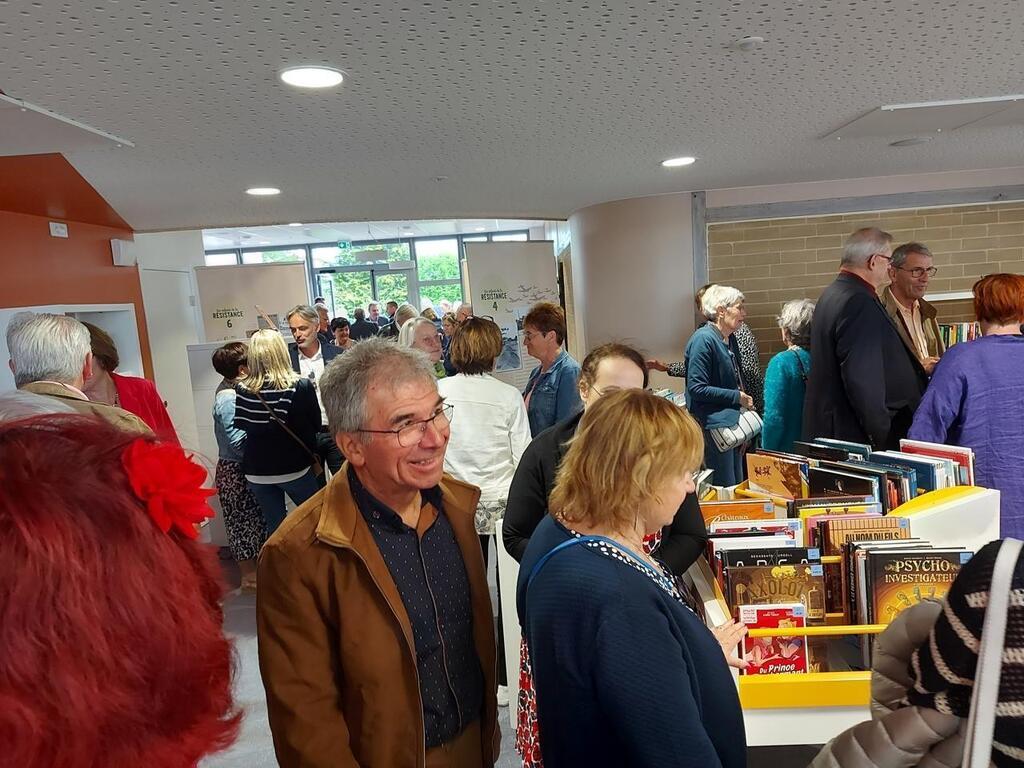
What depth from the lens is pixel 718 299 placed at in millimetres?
3908

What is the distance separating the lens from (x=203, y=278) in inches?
206

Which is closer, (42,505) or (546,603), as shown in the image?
(42,505)

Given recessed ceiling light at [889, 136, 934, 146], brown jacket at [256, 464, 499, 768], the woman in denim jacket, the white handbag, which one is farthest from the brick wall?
brown jacket at [256, 464, 499, 768]

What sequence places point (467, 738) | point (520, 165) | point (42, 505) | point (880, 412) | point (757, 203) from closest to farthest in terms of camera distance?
point (42, 505) → point (467, 738) → point (880, 412) → point (520, 165) → point (757, 203)

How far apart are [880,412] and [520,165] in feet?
7.03

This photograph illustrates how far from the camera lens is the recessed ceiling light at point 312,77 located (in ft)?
6.19

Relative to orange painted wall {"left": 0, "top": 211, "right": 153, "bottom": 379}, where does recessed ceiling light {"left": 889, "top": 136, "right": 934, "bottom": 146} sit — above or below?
above

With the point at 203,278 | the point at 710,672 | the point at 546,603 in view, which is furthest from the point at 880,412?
the point at 203,278

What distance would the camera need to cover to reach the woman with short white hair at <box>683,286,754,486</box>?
3.76 m

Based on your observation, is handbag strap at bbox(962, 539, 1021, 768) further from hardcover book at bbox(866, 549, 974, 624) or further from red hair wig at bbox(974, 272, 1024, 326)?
red hair wig at bbox(974, 272, 1024, 326)

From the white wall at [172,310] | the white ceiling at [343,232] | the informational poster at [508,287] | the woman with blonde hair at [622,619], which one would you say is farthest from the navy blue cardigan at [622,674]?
the white ceiling at [343,232]

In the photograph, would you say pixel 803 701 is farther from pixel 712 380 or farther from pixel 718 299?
pixel 718 299

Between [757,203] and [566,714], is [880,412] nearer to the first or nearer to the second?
[566,714]

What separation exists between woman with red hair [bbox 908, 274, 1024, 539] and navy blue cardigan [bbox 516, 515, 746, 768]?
1700 millimetres
